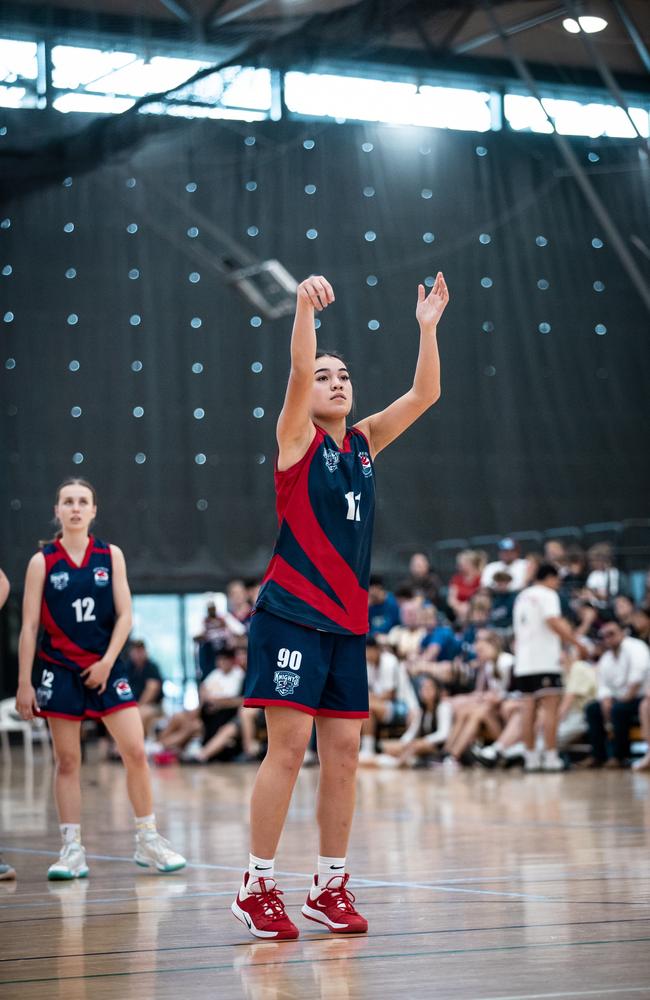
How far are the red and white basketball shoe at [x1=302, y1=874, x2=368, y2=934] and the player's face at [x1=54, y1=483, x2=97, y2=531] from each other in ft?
6.43

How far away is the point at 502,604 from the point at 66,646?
291 inches

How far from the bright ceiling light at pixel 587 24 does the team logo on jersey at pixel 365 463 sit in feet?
26.9

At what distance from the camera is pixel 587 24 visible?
10602mm

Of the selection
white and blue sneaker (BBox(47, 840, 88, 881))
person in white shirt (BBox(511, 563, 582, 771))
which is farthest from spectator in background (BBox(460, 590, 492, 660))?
white and blue sneaker (BBox(47, 840, 88, 881))

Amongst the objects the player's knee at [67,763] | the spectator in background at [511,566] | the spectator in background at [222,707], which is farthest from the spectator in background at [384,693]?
the player's knee at [67,763]

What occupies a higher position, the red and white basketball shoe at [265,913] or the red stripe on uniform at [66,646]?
the red stripe on uniform at [66,646]

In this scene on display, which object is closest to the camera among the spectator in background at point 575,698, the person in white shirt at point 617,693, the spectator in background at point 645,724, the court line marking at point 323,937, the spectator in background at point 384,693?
the court line marking at point 323,937

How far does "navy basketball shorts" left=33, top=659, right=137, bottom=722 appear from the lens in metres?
4.84

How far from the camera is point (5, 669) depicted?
1653 cm

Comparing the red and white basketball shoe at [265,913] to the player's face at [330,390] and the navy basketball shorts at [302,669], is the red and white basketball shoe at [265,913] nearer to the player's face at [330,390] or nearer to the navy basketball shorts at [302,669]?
the navy basketball shorts at [302,669]

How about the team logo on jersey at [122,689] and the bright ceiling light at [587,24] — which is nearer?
the team logo on jersey at [122,689]

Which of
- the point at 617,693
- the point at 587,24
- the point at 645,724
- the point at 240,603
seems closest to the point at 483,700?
the point at 617,693

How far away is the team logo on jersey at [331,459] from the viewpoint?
3402 millimetres

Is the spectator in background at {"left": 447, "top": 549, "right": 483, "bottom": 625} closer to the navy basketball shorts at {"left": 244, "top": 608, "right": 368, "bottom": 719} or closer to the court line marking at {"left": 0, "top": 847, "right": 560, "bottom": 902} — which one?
the court line marking at {"left": 0, "top": 847, "right": 560, "bottom": 902}
